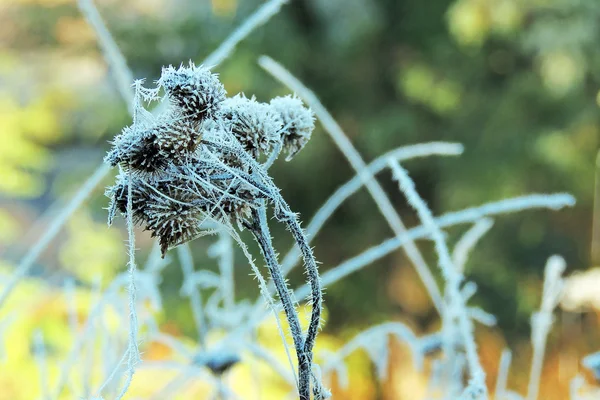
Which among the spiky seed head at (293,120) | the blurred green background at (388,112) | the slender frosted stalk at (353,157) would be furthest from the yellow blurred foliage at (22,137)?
the spiky seed head at (293,120)

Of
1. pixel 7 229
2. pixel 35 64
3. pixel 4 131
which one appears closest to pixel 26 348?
pixel 7 229

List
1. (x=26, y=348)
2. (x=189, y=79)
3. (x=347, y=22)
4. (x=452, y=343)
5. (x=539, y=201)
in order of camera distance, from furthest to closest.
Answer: (x=347, y=22) < (x=26, y=348) < (x=452, y=343) < (x=539, y=201) < (x=189, y=79)

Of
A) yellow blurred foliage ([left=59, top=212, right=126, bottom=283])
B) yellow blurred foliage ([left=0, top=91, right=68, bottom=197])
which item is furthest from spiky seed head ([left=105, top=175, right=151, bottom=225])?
yellow blurred foliage ([left=59, top=212, right=126, bottom=283])

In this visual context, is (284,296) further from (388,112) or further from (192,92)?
(388,112)

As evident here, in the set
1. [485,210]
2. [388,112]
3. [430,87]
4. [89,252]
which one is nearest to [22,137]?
[89,252]

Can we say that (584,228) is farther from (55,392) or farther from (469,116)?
(55,392)

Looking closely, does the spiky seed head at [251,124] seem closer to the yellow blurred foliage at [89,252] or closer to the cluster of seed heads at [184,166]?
the cluster of seed heads at [184,166]
